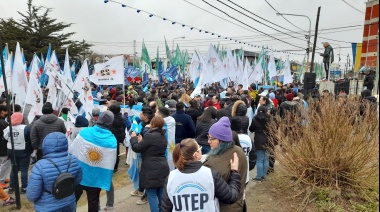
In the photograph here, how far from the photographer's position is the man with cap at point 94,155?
4379 millimetres

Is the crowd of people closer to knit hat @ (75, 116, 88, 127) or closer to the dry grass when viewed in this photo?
knit hat @ (75, 116, 88, 127)

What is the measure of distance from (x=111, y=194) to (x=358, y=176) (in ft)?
13.1

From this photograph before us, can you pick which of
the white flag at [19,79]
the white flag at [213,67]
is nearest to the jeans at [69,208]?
the white flag at [19,79]

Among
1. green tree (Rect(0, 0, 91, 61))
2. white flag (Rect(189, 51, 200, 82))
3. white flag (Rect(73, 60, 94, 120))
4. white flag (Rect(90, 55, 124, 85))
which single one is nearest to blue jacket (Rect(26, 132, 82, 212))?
white flag (Rect(73, 60, 94, 120))

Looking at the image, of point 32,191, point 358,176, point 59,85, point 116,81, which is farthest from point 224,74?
point 32,191

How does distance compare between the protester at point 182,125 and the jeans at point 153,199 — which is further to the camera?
the protester at point 182,125

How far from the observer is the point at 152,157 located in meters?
4.35

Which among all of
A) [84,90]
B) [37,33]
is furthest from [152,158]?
[37,33]

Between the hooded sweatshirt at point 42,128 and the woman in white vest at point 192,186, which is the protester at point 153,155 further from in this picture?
the hooded sweatshirt at point 42,128

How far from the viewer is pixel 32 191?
3.35 m

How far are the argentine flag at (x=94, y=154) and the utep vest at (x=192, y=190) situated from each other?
2.03 meters

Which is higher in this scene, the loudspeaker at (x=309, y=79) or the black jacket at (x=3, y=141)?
the loudspeaker at (x=309, y=79)

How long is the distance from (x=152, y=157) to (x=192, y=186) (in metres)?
1.80

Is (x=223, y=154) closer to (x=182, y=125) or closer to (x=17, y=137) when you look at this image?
(x=182, y=125)
